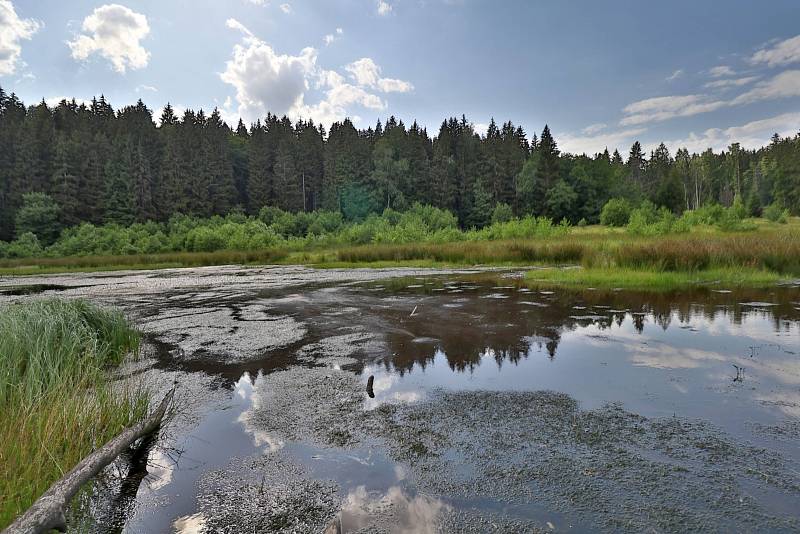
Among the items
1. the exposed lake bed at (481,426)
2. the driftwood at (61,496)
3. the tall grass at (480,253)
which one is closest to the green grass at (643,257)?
the tall grass at (480,253)

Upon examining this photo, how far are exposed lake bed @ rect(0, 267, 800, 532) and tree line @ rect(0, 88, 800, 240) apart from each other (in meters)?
60.1

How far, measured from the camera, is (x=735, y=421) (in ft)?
14.3

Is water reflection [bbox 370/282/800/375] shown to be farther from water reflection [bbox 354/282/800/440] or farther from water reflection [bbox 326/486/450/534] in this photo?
water reflection [bbox 326/486/450/534]

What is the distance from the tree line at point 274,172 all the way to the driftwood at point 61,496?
62470 mm

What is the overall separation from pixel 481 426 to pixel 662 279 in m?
12.1

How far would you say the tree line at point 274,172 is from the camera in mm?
57781

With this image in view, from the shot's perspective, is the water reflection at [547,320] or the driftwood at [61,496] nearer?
the driftwood at [61,496]

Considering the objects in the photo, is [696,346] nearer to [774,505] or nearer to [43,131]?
[774,505]

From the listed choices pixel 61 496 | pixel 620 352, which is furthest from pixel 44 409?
pixel 620 352

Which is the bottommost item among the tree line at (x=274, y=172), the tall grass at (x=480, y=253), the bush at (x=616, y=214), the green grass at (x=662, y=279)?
the green grass at (x=662, y=279)

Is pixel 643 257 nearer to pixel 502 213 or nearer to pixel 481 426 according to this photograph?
pixel 481 426

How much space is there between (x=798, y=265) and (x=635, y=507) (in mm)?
16436

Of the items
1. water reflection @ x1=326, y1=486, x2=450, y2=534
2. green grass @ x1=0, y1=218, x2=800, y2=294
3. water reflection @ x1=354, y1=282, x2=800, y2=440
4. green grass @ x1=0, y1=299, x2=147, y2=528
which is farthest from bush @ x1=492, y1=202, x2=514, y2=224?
water reflection @ x1=326, y1=486, x2=450, y2=534

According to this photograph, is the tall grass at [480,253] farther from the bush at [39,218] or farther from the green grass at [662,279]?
the bush at [39,218]
